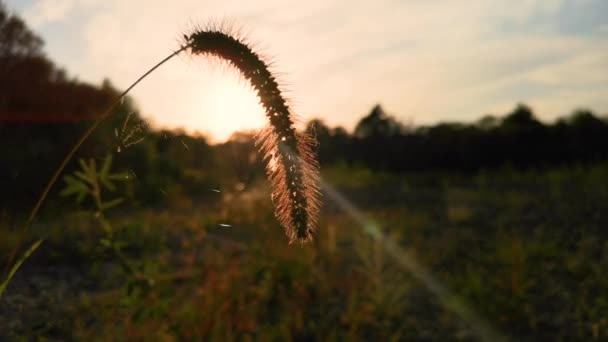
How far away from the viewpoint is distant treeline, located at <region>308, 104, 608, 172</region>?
15.5 meters

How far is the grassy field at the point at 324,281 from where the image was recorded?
11.1ft

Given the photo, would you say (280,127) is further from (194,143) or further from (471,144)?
(471,144)

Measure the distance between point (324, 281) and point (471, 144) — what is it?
37.7 feet

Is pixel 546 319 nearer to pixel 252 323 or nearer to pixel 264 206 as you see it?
pixel 252 323

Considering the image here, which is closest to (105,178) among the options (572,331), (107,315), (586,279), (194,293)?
(107,315)

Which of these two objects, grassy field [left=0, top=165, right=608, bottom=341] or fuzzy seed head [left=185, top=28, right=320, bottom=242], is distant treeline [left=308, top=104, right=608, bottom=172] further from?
fuzzy seed head [left=185, top=28, right=320, bottom=242]

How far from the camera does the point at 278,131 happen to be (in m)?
1.25

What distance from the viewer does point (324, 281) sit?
522 cm

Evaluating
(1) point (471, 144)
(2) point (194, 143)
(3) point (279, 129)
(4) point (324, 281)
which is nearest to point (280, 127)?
(3) point (279, 129)

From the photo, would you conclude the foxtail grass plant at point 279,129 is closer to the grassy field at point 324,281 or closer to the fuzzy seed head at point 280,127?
the fuzzy seed head at point 280,127

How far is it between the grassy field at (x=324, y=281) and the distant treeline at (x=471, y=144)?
307 inches

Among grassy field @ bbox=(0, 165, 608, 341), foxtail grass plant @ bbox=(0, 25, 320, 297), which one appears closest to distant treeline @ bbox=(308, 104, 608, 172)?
grassy field @ bbox=(0, 165, 608, 341)

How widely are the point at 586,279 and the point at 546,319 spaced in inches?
36.5

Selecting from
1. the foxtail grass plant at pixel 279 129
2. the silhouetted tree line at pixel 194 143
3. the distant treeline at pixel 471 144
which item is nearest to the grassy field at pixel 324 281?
the silhouetted tree line at pixel 194 143
